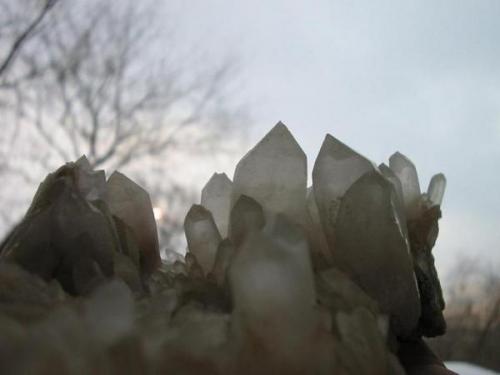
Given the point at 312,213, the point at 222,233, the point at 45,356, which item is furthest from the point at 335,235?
the point at 45,356

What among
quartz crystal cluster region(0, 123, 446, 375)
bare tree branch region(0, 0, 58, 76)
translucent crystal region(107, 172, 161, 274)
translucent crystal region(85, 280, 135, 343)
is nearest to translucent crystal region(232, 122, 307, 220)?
quartz crystal cluster region(0, 123, 446, 375)

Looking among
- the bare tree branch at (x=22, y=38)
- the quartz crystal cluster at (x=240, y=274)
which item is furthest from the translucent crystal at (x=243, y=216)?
the bare tree branch at (x=22, y=38)

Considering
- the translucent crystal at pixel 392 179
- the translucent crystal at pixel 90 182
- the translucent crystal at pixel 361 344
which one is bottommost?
the translucent crystal at pixel 361 344

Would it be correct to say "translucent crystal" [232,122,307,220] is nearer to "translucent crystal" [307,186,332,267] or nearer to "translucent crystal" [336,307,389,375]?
"translucent crystal" [307,186,332,267]

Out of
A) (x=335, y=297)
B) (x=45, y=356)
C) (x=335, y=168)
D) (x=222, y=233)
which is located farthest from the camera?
(x=222, y=233)

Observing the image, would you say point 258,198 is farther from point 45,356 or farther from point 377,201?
point 45,356

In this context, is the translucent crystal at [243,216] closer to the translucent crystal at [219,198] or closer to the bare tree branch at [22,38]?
the translucent crystal at [219,198]

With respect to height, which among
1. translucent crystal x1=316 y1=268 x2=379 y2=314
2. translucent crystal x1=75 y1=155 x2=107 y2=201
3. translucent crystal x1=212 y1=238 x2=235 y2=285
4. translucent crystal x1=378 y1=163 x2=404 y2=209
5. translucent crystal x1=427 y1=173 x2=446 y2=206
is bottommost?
translucent crystal x1=316 y1=268 x2=379 y2=314
